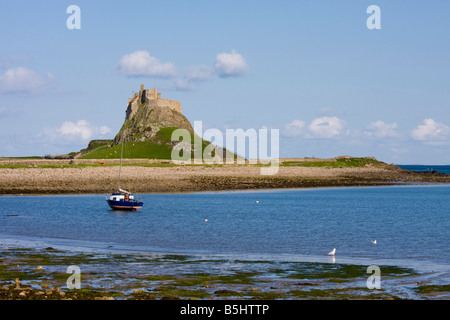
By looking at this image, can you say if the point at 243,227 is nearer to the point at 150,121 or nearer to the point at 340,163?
the point at 340,163

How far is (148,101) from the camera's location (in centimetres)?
16900

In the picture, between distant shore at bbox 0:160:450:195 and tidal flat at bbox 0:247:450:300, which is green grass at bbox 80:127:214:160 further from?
tidal flat at bbox 0:247:450:300

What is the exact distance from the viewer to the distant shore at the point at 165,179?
66.3 meters

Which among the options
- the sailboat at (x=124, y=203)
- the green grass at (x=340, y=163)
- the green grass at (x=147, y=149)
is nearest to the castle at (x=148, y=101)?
the green grass at (x=147, y=149)

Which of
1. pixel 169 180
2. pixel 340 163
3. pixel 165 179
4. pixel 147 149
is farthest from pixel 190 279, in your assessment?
pixel 147 149

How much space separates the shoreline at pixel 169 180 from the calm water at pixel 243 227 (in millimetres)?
9267

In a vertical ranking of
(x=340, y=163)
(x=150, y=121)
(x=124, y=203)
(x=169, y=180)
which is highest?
(x=150, y=121)

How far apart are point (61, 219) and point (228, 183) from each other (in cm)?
4344

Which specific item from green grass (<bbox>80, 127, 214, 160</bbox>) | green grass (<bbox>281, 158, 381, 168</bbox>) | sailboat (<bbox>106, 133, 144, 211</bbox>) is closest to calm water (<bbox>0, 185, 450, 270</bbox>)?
sailboat (<bbox>106, 133, 144, 211</bbox>)

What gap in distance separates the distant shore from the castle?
69.0m

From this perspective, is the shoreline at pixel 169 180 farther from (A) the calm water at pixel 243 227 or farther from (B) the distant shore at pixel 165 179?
(A) the calm water at pixel 243 227

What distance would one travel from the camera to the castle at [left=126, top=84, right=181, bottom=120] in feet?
552

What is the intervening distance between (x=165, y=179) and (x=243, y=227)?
136ft
